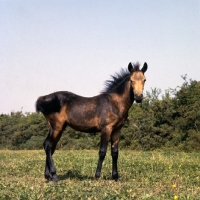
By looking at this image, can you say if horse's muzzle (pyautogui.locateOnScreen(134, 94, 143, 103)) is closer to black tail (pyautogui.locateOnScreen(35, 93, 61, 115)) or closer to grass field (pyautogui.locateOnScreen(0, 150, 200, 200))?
grass field (pyautogui.locateOnScreen(0, 150, 200, 200))

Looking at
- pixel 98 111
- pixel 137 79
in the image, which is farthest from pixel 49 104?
pixel 137 79

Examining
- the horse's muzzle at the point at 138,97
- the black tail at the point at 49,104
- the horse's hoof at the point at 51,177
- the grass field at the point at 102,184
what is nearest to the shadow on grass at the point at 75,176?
the grass field at the point at 102,184

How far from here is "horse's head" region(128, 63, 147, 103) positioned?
28.8ft

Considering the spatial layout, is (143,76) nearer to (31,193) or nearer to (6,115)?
(31,193)

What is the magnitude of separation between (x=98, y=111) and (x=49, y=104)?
1.33 metres

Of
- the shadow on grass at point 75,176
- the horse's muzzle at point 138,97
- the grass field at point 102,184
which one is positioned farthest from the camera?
the shadow on grass at point 75,176

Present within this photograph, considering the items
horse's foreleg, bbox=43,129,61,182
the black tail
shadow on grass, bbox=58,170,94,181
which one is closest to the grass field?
shadow on grass, bbox=58,170,94,181

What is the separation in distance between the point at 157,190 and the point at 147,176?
2.75 metres

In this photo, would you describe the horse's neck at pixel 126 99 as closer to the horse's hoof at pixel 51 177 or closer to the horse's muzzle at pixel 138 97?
the horse's muzzle at pixel 138 97

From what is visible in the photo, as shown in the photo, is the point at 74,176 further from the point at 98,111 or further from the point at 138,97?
the point at 138,97

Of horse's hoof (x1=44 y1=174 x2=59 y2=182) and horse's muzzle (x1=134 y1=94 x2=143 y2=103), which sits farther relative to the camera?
horse's hoof (x1=44 y1=174 x2=59 y2=182)

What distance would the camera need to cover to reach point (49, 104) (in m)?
9.83

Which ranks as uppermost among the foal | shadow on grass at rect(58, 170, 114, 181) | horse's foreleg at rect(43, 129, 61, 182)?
the foal

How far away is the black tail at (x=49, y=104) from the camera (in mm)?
9828
